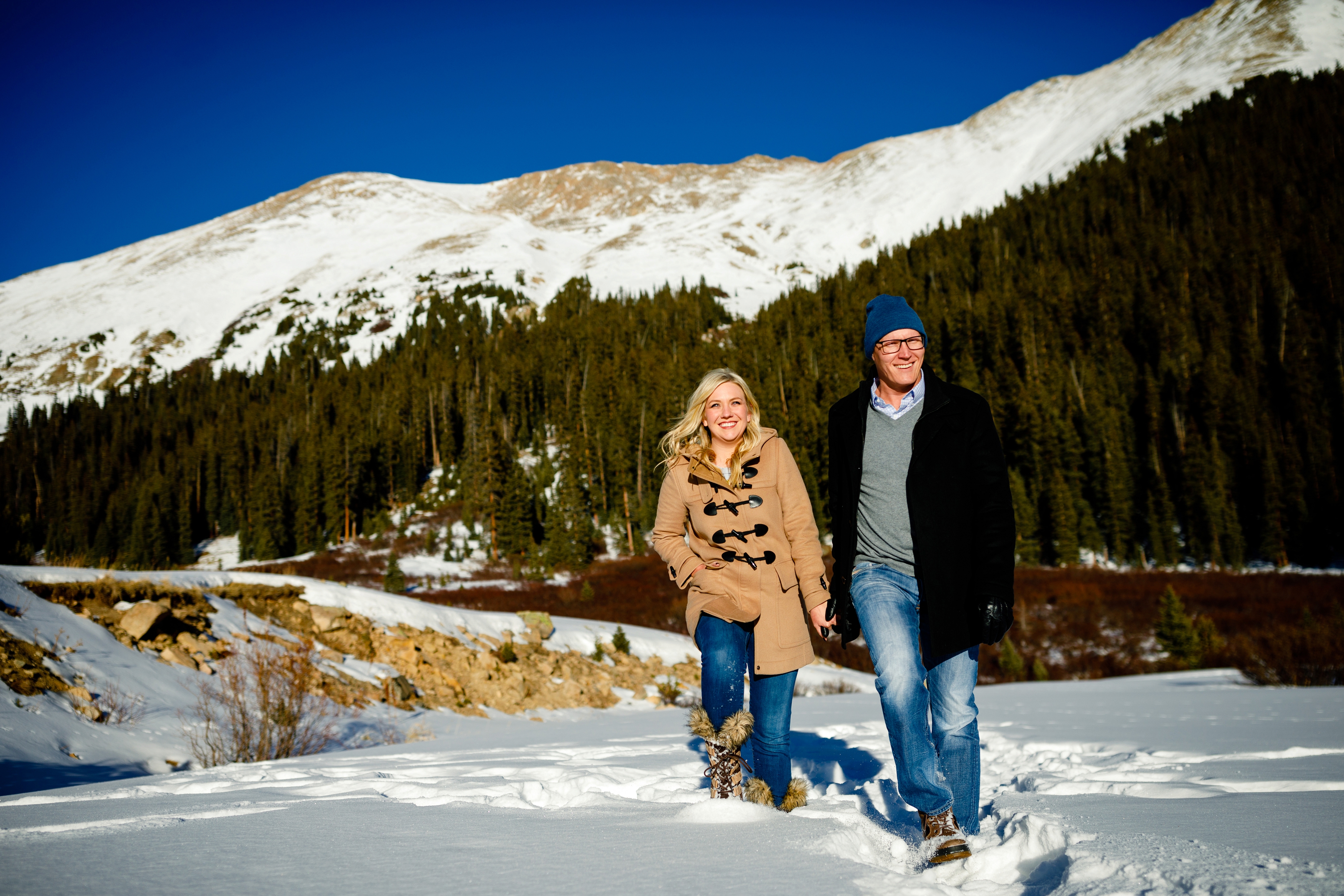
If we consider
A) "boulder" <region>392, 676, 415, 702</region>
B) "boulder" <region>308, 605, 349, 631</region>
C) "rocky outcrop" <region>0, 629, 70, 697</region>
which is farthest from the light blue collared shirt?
"boulder" <region>308, 605, 349, 631</region>

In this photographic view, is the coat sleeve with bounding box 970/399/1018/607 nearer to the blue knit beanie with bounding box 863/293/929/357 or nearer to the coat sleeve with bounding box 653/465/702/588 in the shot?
the blue knit beanie with bounding box 863/293/929/357

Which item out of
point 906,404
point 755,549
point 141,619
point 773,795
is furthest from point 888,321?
point 141,619

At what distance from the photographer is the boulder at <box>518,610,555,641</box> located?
43.6 feet

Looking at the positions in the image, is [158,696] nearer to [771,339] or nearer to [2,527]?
[2,527]

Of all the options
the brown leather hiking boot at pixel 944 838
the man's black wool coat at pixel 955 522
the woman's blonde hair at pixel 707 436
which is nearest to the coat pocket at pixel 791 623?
the man's black wool coat at pixel 955 522

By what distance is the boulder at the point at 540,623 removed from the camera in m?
13.3

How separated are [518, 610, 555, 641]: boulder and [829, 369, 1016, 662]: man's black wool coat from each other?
11224 mm

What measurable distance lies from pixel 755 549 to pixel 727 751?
2.72 feet

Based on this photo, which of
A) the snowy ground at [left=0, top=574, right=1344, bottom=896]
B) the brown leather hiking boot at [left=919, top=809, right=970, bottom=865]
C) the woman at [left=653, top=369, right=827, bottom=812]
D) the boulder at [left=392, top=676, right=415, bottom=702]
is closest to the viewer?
the snowy ground at [left=0, top=574, right=1344, bottom=896]

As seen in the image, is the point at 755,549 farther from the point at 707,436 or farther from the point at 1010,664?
the point at 1010,664

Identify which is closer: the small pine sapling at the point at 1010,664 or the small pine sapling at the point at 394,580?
the small pine sapling at the point at 1010,664

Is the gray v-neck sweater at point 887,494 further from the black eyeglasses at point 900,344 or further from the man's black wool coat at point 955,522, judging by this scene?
the black eyeglasses at point 900,344

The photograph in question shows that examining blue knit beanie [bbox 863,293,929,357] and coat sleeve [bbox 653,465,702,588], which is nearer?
blue knit beanie [bbox 863,293,929,357]

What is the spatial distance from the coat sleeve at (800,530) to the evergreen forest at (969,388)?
40.6m
